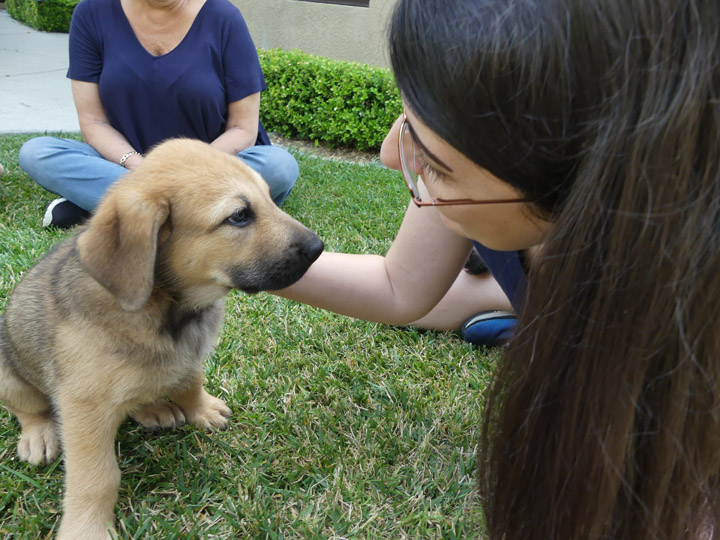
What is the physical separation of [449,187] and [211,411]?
155cm

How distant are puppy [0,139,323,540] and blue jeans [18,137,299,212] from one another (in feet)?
7.26

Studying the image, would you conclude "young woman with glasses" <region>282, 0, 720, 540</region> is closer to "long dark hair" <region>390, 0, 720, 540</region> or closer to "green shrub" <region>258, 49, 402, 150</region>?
"long dark hair" <region>390, 0, 720, 540</region>

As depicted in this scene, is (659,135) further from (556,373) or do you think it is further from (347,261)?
(347,261)

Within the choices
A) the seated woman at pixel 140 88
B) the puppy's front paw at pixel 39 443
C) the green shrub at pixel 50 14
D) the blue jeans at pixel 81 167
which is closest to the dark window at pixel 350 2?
the seated woman at pixel 140 88

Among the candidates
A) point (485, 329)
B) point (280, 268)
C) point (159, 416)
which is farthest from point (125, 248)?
point (485, 329)

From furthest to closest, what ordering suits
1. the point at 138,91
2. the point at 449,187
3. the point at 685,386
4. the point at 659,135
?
the point at 138,91 < the point at 449,187 < the point at 685,386 < the point at 659,135

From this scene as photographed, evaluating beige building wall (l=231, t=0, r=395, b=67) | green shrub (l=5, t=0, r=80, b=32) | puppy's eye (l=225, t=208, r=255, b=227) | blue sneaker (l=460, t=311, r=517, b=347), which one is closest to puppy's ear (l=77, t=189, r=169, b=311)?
puppy's eye (l=225, t=208, r=255, b=227)

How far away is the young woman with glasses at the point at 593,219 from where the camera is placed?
2.93ft

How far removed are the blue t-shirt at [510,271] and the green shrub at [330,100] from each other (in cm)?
566

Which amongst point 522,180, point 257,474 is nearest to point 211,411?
point 257,474

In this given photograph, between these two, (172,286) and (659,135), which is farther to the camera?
(172,286)

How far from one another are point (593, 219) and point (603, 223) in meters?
0.02

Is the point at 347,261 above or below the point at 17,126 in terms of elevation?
above

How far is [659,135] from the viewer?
0.88 metres
